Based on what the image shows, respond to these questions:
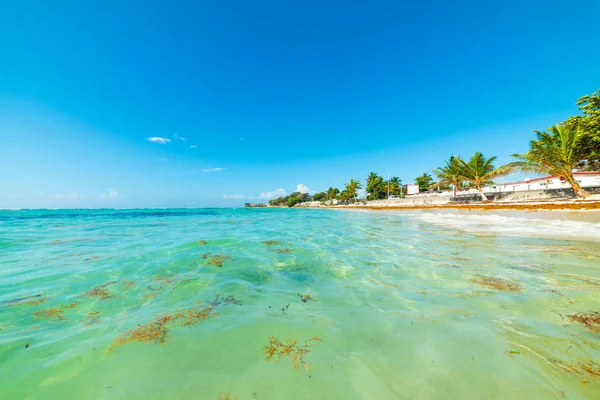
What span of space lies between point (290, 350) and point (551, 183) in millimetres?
45820

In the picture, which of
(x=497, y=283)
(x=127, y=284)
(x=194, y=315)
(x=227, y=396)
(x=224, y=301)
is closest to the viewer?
(x=227, y=396)

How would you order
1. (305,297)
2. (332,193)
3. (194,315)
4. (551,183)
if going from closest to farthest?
(194,315) → (305,297) → (551,183) → (332,193)

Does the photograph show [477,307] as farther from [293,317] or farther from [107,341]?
[107,341]

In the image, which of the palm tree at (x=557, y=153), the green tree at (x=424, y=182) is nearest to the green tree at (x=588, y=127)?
the palm tree at (x=557, y=153)

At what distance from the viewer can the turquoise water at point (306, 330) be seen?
181 centimetres

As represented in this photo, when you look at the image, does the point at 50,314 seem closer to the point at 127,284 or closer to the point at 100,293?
the point at 100,293

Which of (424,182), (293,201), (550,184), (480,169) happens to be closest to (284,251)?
(480,169)

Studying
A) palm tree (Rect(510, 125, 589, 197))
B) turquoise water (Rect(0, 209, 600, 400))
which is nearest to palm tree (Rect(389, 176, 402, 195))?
palm tree (Rect(510, 125, 589, 197))

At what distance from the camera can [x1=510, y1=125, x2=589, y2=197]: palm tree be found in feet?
66.6

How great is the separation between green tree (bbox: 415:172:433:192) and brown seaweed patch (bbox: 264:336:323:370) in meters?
72.1

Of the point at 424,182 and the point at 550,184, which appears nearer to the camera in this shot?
the point at 550,184

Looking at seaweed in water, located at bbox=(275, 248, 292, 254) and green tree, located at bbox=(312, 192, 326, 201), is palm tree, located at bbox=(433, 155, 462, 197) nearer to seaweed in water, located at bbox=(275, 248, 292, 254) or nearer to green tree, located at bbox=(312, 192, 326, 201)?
seaweed in water, located at bbox=(275, 248, 292, 254)

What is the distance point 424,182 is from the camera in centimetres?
6662

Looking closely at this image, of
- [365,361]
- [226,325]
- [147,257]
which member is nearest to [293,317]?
[226,325]
